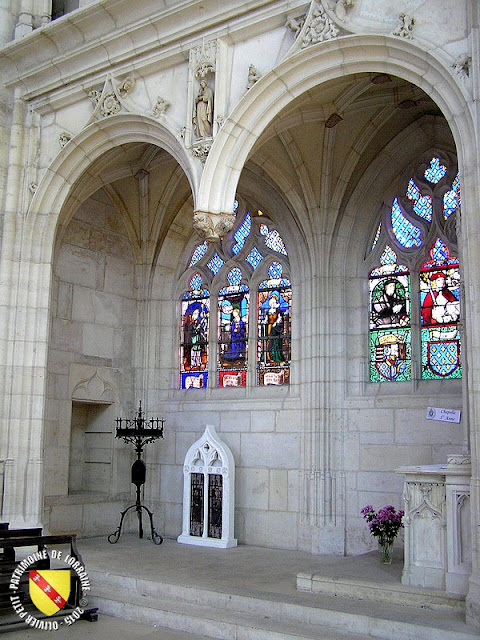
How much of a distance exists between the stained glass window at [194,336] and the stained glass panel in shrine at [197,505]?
1.43 m

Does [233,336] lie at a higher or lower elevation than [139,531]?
higher

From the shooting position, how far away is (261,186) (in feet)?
31.4

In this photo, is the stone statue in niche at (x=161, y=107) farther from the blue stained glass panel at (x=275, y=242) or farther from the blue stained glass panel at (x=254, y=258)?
the blue stained glass panel at (x=254, y=258)

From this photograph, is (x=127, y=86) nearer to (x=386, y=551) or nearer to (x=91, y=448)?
(x=91, y=448)

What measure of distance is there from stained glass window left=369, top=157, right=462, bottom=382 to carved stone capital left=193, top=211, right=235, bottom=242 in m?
2.61

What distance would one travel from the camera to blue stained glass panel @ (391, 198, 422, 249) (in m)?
8.65

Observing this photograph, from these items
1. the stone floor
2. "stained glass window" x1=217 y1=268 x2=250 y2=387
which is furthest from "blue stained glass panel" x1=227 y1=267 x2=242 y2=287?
the stone floor

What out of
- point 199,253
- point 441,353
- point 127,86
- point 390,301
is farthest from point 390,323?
point 127,86

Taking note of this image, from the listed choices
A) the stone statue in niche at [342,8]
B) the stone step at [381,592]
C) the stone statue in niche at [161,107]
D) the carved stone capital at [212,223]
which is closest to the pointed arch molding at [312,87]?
the carved stone capital at [212,223]

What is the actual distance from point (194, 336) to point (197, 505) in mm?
2379

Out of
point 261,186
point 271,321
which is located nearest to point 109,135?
point 261,186

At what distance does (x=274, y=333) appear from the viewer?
9.56 metres

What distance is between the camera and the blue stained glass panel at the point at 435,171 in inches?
336

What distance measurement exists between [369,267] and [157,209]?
3.23 metres
